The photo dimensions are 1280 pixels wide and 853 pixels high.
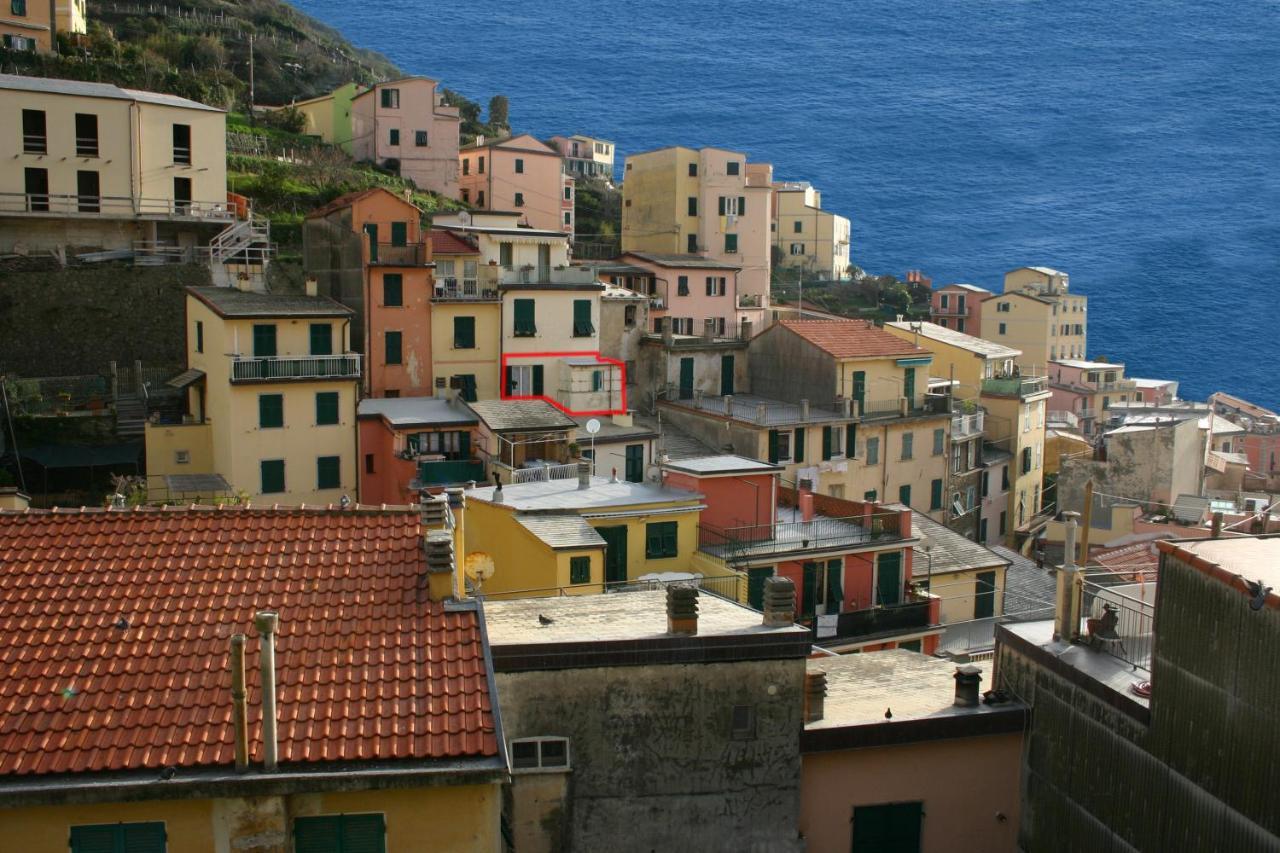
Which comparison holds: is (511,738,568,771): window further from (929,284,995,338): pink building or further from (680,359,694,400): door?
(929,284,995,338): pink building

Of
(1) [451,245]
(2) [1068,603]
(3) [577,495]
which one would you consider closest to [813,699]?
(2) [1068,603]

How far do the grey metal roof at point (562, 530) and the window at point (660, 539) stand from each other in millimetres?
1911

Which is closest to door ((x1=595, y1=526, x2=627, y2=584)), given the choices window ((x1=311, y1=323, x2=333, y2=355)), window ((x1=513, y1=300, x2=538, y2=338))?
window ((x1=311, y1=323, x2=333, y2=355))

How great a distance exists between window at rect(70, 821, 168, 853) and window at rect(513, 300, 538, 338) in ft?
98.7

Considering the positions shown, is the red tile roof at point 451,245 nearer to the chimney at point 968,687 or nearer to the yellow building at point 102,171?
the yellow building at point 102,171

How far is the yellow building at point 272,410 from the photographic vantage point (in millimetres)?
33969

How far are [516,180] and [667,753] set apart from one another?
5362 centimetres

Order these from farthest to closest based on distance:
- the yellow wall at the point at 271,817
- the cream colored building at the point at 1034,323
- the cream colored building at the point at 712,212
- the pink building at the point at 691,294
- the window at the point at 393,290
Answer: the cream colored building at the point at 1034,323, the cream colored building at the point at 712,212, the pink building at the point at 691,294, the window at the point at 393,290, the yellow wall at the point at 271,817

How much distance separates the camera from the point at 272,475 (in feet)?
113

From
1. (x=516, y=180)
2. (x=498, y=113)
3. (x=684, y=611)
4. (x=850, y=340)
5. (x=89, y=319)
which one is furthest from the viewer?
(x=498, y=113)

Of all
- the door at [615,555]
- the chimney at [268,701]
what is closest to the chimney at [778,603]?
the chimney at [268,701]

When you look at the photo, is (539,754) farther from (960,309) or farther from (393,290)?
(960,309)

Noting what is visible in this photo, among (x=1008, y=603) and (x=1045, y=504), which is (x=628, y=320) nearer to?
(x=1008, y=603)

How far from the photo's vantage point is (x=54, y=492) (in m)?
34.8
